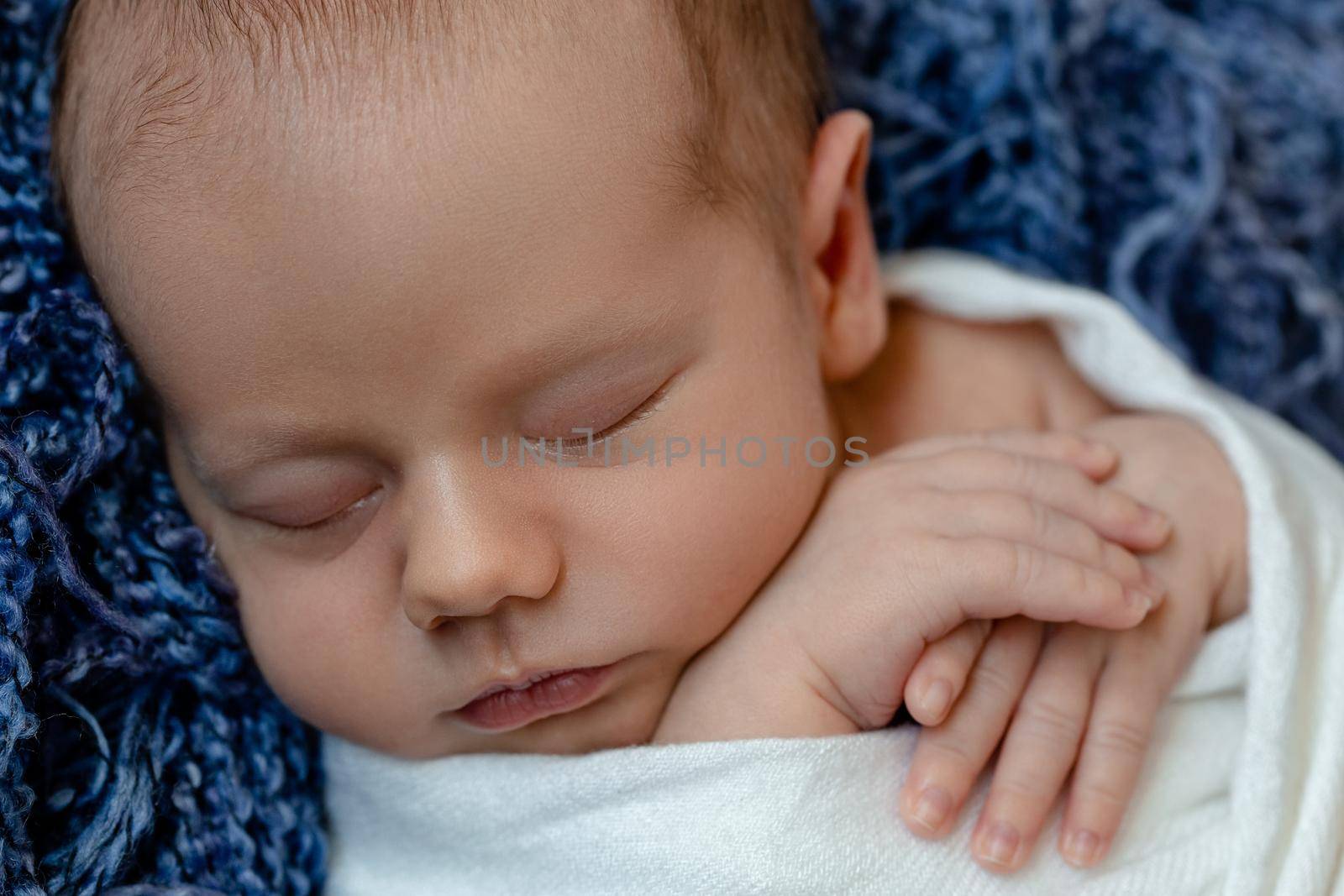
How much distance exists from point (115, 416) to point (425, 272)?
12.1 inches

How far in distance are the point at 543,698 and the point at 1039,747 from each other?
0.40 metres

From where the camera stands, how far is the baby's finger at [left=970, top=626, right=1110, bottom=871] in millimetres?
1055

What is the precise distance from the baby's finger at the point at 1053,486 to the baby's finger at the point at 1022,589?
8 cm

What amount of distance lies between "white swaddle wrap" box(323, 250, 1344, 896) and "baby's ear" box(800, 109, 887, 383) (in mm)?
336

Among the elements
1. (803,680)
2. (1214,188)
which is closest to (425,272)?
(803,680)

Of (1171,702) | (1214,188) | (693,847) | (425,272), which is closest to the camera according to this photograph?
(425,272)

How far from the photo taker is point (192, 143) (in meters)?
0.97

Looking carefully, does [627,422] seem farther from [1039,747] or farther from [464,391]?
[1039,747]

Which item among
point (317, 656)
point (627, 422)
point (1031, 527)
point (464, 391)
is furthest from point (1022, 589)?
point (317, 656)

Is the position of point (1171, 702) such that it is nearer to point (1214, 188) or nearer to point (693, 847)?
point (693, 847)

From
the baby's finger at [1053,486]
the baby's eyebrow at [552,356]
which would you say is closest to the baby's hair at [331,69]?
the baby's eyebrow at [552,356]

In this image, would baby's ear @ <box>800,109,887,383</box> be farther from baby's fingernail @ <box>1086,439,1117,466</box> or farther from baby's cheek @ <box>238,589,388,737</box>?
baby's cheek @ <box>238,589,388,737</box>

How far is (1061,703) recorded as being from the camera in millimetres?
1107

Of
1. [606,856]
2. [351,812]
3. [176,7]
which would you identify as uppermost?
[176,7]
